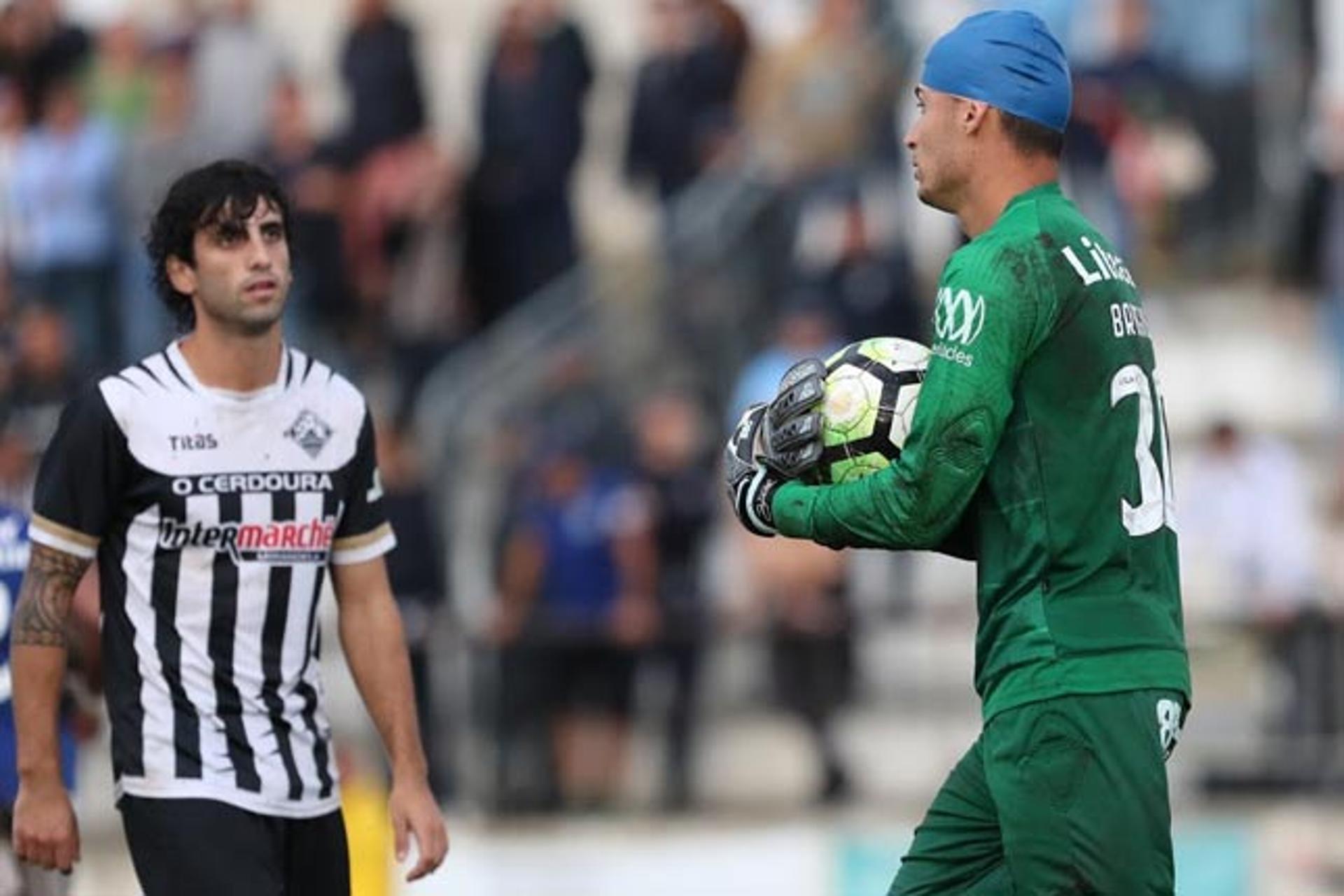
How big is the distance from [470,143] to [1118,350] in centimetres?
1163

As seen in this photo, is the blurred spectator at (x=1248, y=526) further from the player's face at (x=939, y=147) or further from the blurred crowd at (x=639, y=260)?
the player's face at (x=939, y=147)

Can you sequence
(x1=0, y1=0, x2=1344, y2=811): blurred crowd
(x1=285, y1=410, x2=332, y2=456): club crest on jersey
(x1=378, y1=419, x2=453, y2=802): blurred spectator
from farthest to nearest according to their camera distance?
(x1=0, y1=0, x2=1344, y2=811): blurred crowd, (x1=378, y1=419, x2=453, y2=802): blurred spectator, (x1=285, y1=410, x2=332, y2=456): club crest on jersey

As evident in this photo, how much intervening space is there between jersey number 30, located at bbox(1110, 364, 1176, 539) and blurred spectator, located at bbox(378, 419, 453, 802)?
26.6 feet

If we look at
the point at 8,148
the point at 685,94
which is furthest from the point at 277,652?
the point at 8,148

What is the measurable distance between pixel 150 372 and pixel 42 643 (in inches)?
26.3

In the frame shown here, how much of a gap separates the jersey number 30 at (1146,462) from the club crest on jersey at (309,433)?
2.02m

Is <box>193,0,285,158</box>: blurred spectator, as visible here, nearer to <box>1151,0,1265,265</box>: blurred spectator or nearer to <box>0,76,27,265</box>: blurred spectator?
<box>0,76,27,265</box>: blurred spectator

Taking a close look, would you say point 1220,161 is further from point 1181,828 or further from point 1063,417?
point 1063,417

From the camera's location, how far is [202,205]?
7.12 m

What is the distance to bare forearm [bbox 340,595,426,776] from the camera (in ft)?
24.1

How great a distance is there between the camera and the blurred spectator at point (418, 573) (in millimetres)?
14180

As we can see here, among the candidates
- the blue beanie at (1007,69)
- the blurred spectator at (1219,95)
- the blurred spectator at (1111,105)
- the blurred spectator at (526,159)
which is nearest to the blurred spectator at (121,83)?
the blurred spectator at (526,159)

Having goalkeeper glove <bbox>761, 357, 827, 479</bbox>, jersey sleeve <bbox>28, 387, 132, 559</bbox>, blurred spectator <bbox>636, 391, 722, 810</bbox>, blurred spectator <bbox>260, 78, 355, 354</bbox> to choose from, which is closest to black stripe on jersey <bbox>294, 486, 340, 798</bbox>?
jersey sleeve <bbox>28, 387, 132, 559</bbox>

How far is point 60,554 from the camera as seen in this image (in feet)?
23.0
